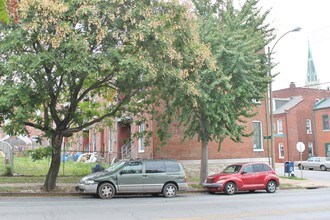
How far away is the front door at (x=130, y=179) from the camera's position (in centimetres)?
1720

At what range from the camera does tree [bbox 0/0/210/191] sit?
1424 centimetres

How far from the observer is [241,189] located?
1956 cm

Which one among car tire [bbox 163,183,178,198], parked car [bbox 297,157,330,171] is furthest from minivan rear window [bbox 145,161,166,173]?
parked car [bbox 297,157,330,171]

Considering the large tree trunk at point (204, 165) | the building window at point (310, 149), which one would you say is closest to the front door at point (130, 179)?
the large tree trunk at point (204, 165)

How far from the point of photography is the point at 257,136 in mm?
31359

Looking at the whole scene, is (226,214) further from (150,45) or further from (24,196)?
(24,196)

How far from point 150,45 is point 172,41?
95 centimetres

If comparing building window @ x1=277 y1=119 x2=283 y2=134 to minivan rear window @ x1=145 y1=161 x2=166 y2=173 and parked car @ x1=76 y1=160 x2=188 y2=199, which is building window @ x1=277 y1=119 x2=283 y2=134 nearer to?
parked car @ x1=76 y1=160 x2=188 y2=199

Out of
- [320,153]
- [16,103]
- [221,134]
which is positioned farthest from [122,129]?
[320,153]

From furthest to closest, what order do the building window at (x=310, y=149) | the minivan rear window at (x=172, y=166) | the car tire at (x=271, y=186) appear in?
the building window at (x=310, y=149), the car tire at (x=271, y=186), the minivan rear window at (x=172, y=166)

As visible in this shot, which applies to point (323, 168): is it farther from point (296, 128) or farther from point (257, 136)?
point (257, 136)

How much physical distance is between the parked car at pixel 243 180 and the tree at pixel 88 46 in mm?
5454

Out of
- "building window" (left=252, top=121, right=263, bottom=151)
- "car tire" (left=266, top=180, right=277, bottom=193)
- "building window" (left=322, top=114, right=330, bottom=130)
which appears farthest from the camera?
"building window" (left=322, top=114, right=330, bottom=130)

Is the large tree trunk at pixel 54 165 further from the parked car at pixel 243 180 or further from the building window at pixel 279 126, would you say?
the building window at pixel 279 126
